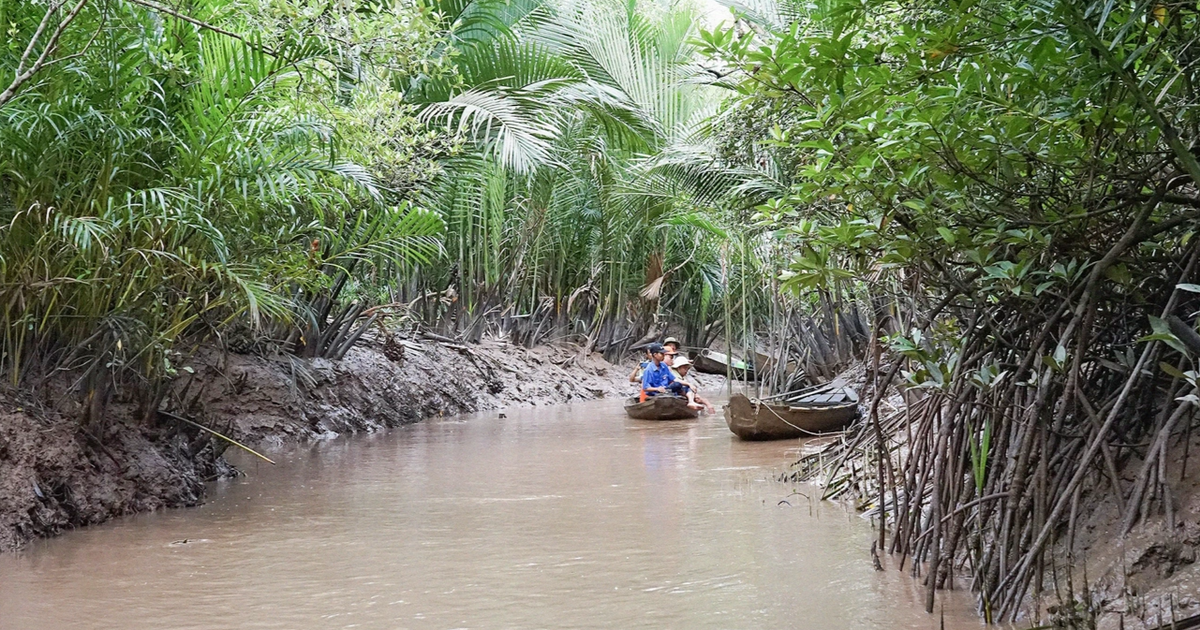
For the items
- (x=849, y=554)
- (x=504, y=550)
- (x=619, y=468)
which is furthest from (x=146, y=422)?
(x=849, y=554)

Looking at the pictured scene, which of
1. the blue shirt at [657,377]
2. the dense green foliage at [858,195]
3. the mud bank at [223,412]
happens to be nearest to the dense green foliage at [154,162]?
the dense green foliage at [858,195]

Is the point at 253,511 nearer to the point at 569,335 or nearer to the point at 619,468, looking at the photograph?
the point at 619,468

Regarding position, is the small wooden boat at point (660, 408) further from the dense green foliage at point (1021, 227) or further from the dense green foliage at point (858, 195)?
the dense green foliage at point (1021, 227)

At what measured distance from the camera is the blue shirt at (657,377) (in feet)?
45.9

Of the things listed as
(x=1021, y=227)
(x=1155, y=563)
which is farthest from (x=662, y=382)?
(x=1155, y=563)

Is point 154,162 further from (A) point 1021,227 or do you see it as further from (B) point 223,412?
(A) point 1021,227

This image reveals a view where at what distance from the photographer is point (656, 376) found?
46.2 ft

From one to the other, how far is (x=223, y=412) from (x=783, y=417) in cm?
521

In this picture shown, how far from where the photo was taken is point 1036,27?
306cm

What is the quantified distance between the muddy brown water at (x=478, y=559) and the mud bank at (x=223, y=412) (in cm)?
26

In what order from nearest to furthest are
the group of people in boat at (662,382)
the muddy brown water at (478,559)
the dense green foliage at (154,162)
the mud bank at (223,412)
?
1. the muddy brown water at (478,559)
2. the dense green foliage at (154,162)
3. the mud bank at (223,412)
4. the group of people in boat at (662,382)

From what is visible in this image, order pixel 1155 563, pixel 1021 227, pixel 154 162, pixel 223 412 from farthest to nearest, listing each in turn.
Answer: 1. pixel 223 412
2. pixel 154 162
3. pixel 1021 227
4. pixel 1155 563

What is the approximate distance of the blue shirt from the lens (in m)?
14.0

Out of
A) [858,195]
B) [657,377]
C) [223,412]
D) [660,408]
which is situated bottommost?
[660,408]
